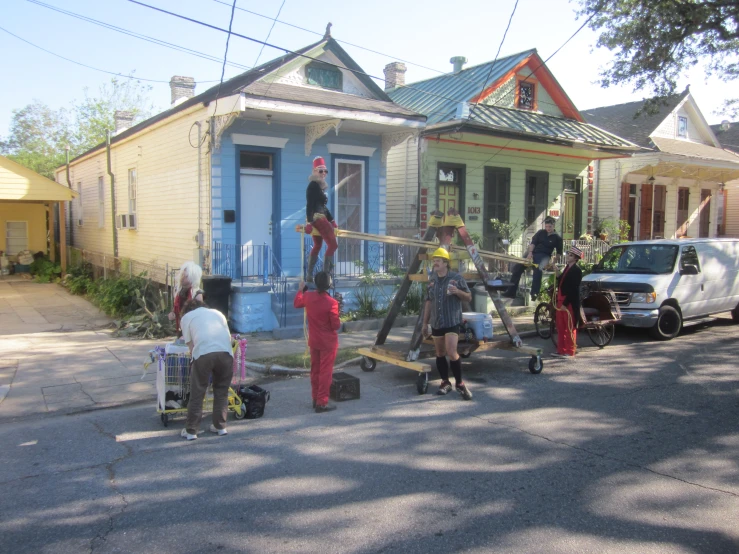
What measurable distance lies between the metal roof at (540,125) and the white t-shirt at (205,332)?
9998 mm

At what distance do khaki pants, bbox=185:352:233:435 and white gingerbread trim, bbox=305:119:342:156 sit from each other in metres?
7.35

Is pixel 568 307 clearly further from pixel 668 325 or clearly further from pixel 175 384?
pixel 175 384

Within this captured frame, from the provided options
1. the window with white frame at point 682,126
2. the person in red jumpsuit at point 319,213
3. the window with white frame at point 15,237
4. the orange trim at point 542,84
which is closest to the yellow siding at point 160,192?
the person in red jumpsuit at point 319,213

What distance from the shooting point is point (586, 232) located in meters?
20.0

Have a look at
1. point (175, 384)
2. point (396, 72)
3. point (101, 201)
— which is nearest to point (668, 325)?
point (175, 384)

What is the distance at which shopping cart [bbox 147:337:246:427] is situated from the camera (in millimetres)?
6051

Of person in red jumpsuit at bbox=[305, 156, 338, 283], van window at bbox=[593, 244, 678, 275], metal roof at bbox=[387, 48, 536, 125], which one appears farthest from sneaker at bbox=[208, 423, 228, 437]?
metal roof at bbox=[387, 48, 536, 125]

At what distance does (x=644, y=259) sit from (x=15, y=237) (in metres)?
23.5

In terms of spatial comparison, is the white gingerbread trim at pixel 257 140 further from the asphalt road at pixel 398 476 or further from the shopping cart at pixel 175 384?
the shopping cart at pixel 175 384

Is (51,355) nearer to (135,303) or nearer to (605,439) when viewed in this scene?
(135,303)

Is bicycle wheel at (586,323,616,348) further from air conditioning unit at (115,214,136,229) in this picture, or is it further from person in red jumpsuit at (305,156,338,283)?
air conditioning unit at (115,214,136,229)

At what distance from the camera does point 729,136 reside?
102 feet

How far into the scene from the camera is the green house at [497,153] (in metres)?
15.4

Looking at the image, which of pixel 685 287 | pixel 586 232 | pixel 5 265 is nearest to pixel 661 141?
pixel 586 232
